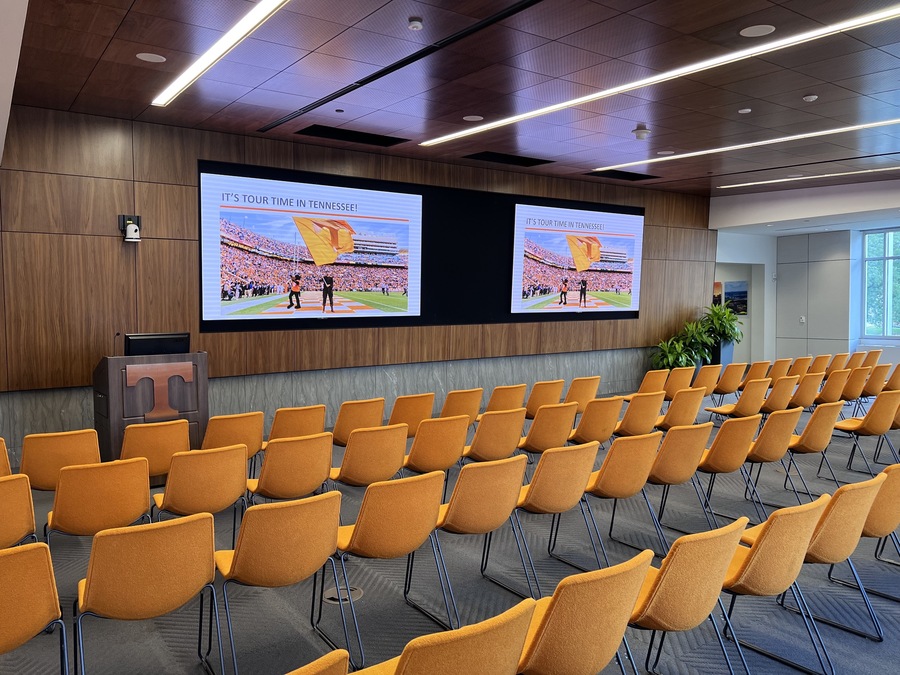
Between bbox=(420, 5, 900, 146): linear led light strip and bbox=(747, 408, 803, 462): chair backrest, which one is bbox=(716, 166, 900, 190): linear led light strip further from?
bbox=(747, 408, 803, 462): chair backrest

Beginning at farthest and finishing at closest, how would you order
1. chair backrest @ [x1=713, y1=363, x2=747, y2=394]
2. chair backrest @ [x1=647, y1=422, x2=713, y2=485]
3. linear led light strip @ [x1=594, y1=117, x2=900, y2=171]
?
chair backrest @ [x1=713, y1=363, x2=747, y2=394]
linear led light strip @ [x1=594, y1=117, x2=900, y2=171]
chair backrest @ [x1=647, y1=422, x2=713, y2=485]

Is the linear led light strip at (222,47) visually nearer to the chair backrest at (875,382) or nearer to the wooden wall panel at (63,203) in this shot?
the wooden wall panel at (63,203)

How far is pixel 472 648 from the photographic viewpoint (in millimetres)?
2010

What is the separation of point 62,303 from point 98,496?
14.3 ft

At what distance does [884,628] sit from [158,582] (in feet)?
12.9

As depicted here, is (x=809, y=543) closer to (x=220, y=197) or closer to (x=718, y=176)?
(x=220, y=197)

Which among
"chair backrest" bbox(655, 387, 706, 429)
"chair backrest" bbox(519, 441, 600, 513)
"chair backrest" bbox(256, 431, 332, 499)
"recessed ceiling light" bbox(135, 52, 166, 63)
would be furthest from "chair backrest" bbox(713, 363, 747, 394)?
"recessed ceiling light" bbox(135, 52, 166, 63)

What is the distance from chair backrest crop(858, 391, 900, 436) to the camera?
6885 millimetres

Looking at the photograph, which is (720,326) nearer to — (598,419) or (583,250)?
(583,250)

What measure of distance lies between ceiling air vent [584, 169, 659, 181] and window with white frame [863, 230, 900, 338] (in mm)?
7219

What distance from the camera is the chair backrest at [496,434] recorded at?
6.01 m

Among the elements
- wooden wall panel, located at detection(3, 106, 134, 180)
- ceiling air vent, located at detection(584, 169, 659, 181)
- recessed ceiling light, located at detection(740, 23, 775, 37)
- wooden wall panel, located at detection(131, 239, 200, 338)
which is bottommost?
wooden wall panel, located at detection(131, 239, 200, 338)

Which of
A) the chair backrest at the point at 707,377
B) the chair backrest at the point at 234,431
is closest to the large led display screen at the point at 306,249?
the chair backrest at the point at 234,431

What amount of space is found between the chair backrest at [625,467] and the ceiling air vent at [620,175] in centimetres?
745
